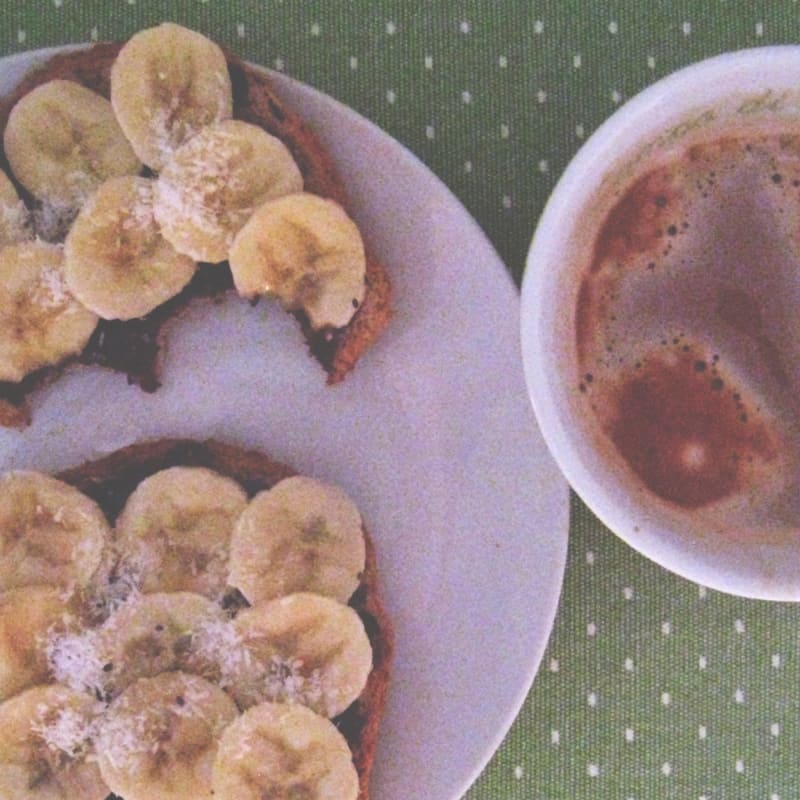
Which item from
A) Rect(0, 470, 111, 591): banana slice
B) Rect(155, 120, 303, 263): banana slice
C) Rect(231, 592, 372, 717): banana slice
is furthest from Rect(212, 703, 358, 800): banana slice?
Rect(155, 120, 303, 263): banana slice

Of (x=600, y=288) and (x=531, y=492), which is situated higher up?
(x=600, y=288)

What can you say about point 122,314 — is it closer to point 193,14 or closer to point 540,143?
point 193,14

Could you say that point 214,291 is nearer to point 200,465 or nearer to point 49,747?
point 200,465

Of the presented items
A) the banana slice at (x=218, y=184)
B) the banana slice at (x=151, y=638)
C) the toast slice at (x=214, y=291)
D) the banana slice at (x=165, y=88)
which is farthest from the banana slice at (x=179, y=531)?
the banana slice at (x=165, y=88)

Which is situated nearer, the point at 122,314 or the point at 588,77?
the point at 122,314

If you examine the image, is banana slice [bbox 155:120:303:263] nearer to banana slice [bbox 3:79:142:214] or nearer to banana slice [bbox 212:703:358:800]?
banana slice [bbox 3:79:142:214]

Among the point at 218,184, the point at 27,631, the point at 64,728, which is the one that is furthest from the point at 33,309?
the point at 64,728

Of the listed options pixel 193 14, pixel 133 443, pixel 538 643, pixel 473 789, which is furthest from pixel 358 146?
pixel 473 789
